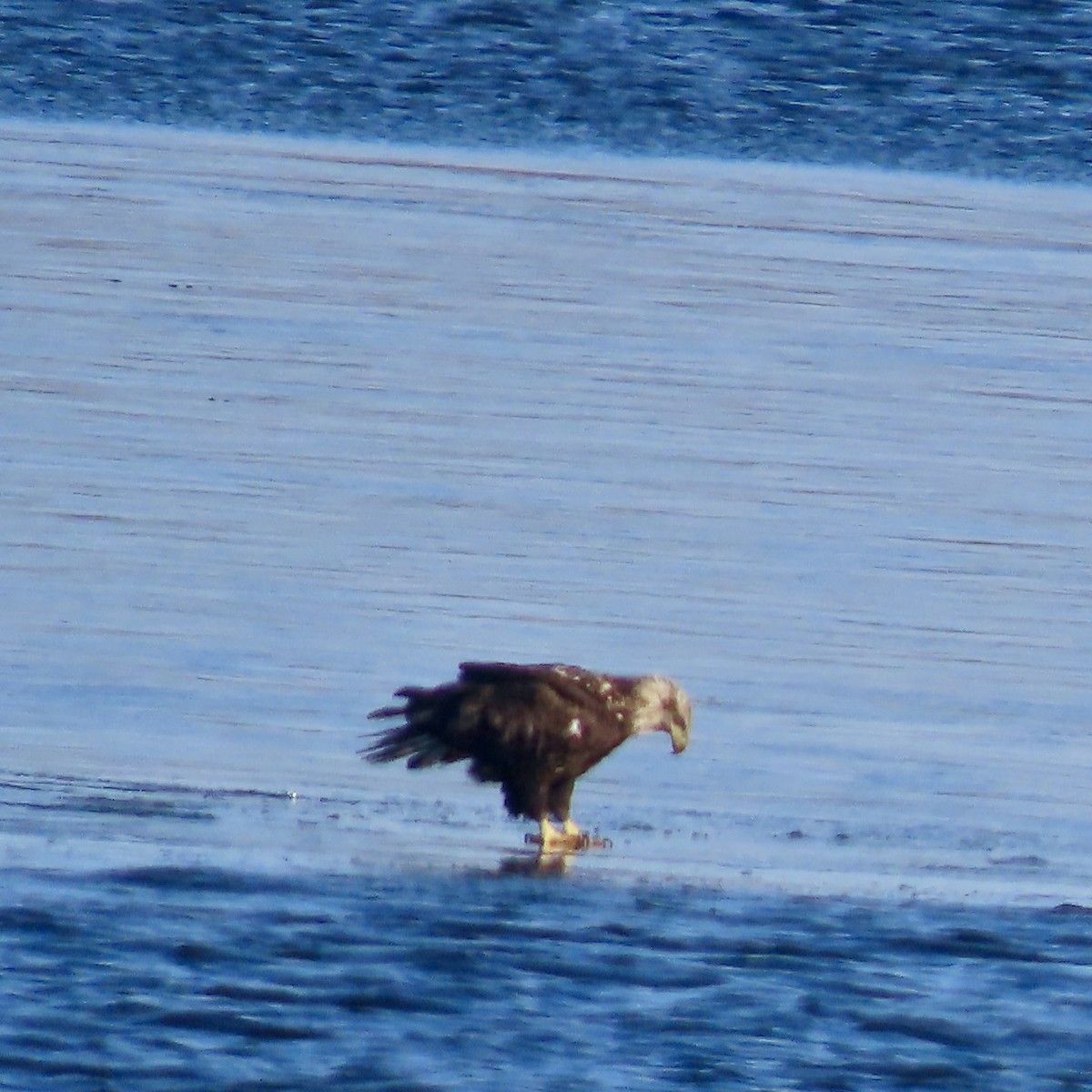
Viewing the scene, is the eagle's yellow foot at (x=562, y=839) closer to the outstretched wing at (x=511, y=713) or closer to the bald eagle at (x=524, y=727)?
the bald eagle at (x=524, y=727)

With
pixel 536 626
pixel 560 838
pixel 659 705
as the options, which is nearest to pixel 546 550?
pixel 536 626

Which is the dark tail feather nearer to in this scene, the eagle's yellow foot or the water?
the water

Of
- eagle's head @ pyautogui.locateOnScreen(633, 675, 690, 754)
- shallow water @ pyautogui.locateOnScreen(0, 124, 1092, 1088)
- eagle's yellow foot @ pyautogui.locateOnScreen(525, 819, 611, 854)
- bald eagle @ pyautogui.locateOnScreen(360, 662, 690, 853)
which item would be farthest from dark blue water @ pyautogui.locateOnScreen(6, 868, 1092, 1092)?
eagle's head @ pyautogui.locateOnScreen(633, 675, 690, 754)

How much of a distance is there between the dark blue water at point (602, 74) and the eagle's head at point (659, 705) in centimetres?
1252

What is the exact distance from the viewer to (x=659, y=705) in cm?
770

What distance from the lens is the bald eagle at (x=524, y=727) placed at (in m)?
7.49

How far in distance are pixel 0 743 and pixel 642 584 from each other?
109 inches

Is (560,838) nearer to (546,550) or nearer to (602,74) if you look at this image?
(546,550)

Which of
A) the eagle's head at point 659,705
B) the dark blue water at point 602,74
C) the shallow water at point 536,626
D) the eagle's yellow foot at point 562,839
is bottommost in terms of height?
the eagle's yellow foot at point 562,839

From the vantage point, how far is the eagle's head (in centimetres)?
766

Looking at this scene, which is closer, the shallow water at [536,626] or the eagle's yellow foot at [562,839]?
the shallow water at [536,626]

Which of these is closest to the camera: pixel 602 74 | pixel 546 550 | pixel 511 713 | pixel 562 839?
pixel 562 839

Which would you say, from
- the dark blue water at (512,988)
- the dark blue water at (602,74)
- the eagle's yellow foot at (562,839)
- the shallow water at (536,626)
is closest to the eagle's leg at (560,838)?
the eagle's yellow foot at (562,839)

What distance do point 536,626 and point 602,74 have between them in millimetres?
12567
